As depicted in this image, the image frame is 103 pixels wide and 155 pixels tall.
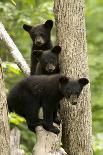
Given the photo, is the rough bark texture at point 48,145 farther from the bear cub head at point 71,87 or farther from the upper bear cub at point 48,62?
the upper bear cub at point 48,62

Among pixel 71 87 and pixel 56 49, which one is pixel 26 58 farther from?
pixel 71 87

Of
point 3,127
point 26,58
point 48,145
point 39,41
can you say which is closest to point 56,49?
point 39,41

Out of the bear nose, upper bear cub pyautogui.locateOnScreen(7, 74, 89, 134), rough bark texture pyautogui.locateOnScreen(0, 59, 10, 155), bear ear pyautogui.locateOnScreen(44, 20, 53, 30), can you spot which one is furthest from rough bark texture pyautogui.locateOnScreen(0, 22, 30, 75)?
rough bark texture pyautogui.locateOnScreen(0, 59, 10, 155)

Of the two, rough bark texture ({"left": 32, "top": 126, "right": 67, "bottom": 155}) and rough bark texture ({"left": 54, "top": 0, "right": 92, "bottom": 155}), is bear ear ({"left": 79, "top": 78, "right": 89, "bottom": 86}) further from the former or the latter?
rough bark texture ({"left": 32, "top": 126, "right": 67, "bottom": 155})

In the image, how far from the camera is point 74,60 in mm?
8805

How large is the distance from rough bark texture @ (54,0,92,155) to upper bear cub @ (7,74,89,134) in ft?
1.05

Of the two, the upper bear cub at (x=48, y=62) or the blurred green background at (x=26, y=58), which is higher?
the blurred green background at (x=26, y=58)

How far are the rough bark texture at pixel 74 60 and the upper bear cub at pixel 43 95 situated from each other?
321 millimetres

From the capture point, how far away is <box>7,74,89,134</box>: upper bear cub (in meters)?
8.41

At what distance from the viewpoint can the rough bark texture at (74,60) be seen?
8789mm

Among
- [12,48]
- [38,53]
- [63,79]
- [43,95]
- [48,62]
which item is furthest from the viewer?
[38,53]

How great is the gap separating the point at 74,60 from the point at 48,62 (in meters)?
0.70

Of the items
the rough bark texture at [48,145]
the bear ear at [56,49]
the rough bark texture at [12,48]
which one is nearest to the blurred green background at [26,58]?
the rough bark texture at [12,48]

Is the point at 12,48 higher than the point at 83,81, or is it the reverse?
the point at 12,48
